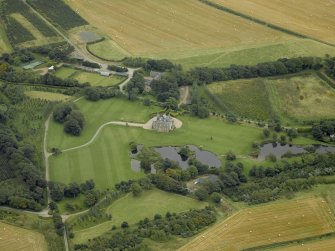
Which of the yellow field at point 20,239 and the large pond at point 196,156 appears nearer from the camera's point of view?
the yellow field at point 20,239

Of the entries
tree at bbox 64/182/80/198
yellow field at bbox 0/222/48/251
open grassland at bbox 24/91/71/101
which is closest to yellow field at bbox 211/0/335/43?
open grassland at bbox 24/91/71/101

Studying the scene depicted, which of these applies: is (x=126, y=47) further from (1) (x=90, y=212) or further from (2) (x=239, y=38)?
(1) (x=90, y=212)

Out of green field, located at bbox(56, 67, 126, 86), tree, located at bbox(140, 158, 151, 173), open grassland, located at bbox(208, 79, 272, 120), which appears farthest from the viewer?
green field, located at bbox(56, 67, 126, 86)

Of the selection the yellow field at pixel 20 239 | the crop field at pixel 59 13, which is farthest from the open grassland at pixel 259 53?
the yellow field at pixel 20 239

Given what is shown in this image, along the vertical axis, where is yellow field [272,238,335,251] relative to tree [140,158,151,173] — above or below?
above

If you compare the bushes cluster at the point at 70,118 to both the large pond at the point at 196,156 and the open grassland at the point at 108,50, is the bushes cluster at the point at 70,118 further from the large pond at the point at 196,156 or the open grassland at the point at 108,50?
the open grassland at the point at 108,50

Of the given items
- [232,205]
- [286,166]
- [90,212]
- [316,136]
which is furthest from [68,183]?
[316,136]

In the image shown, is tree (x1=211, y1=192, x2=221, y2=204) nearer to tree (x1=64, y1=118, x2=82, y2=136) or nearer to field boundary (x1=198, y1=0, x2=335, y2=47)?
tree (x1=64, y1=118, x2=82, y2=136)
